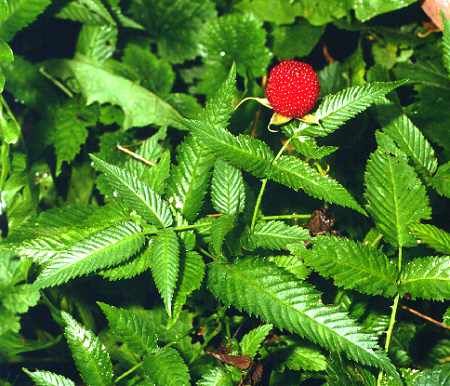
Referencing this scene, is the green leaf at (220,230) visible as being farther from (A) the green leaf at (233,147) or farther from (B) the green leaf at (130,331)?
(B) the green leaf at (130,331)

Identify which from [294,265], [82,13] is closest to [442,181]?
[294,265]

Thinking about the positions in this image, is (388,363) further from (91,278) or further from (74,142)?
(74,142)

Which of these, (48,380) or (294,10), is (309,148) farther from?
(294,10)

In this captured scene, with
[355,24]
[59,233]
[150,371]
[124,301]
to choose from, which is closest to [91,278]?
[124,301]

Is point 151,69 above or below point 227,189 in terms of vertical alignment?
above

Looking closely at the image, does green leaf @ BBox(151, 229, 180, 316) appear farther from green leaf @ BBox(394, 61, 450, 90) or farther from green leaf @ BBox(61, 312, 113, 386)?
green leaf @ BBox(394, 61, 450, 90)

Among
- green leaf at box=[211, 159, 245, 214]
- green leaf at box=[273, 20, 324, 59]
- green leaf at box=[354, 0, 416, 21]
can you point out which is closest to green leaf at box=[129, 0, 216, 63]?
green leaf at box=[273, 20, 324, 59]

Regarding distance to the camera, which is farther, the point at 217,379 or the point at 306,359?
the point at 306,359

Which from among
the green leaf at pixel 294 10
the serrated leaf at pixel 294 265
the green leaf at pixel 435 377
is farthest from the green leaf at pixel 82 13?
the green leaf at pixel 435 377
